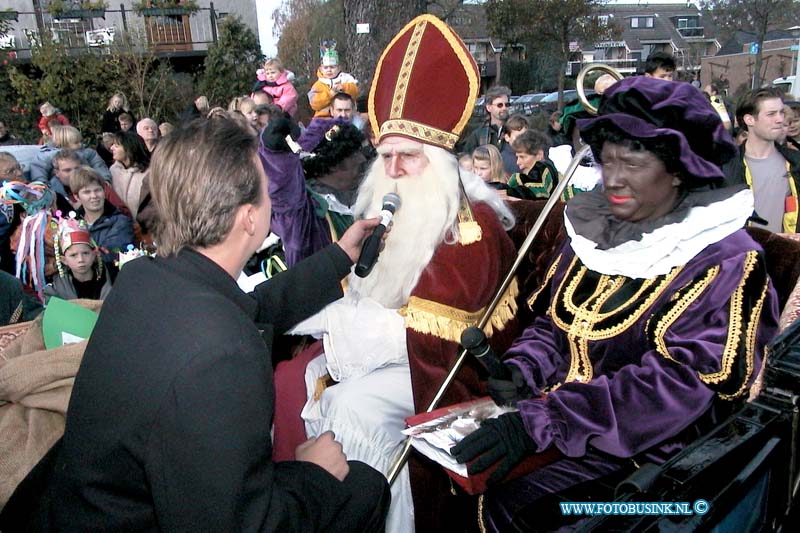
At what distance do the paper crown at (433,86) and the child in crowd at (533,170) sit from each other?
2.09 metres

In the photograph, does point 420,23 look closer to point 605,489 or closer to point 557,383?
point 557,383

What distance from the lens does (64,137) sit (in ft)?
22.4

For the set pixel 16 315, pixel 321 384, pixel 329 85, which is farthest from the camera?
pixel 329 85

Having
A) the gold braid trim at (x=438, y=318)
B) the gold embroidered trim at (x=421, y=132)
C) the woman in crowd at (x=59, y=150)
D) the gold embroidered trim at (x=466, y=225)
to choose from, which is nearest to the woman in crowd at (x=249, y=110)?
the woman in crowd at (x=59, y=150)

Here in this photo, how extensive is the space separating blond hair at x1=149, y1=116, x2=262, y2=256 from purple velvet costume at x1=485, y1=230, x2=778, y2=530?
1101mm

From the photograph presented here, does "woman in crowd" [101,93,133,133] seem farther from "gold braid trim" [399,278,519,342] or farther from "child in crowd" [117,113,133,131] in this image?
"gold braid trim" [399,278,519,342]

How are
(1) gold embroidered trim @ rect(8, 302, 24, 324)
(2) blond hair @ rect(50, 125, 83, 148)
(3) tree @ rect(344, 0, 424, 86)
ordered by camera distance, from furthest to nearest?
(2) blond hair @ rect(50, 125, 83, 148) → (3) tree @ rect(344, 0, 424, 86) → (1) gold embroidered trim @ rect(8, 302, 24, 324)

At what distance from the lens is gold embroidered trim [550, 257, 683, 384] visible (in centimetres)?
194

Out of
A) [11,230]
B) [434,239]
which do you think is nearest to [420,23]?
[434,239]

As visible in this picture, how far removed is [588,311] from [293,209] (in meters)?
1.97

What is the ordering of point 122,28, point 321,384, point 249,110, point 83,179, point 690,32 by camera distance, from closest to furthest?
point 321,384, point 83,179, point 249,110, point 122,28, point 690,32

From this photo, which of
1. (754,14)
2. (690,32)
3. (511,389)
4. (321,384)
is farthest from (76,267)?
(690,32)

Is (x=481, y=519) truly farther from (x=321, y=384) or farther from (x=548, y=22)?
(x=548, y=22)

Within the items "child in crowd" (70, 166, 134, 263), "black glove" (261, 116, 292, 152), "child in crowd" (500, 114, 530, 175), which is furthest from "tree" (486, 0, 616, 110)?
"black glove" (261, 116, 292, 152)
